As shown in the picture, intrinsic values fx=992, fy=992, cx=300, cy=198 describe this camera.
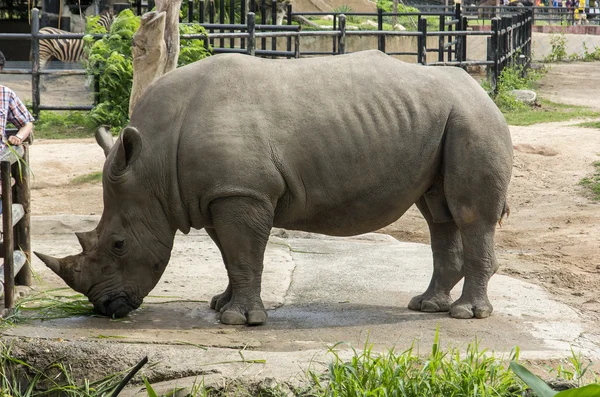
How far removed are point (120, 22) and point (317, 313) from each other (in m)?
9.17

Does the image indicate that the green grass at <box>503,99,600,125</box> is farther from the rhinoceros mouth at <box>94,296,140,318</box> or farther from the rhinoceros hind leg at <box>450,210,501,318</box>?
the rhinoceros mouth at <box>94,296,140,318</box>

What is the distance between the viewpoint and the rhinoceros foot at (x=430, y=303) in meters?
6.49

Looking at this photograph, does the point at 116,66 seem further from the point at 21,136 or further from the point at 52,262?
the point at 52,262

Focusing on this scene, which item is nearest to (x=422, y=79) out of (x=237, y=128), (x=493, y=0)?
(x=237, y=128)

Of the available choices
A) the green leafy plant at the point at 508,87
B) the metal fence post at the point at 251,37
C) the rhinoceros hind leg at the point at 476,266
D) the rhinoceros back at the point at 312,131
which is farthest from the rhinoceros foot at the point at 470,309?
the green leafy plant at the point at 508,87

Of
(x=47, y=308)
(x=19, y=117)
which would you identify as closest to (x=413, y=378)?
(x=47, y=308)

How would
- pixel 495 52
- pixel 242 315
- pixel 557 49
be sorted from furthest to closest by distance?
pixel 557 49
pixel 495 52
pixel 242 315

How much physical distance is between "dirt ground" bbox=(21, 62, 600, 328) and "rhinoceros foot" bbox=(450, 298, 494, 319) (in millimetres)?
812

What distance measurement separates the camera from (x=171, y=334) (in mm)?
5648

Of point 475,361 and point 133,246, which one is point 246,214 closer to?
point 133,246

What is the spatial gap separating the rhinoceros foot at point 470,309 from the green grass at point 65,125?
29.7ft

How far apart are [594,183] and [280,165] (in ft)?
22.2

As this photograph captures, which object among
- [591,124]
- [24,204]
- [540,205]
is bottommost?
[540,205]

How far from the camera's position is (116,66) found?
14117 mm
